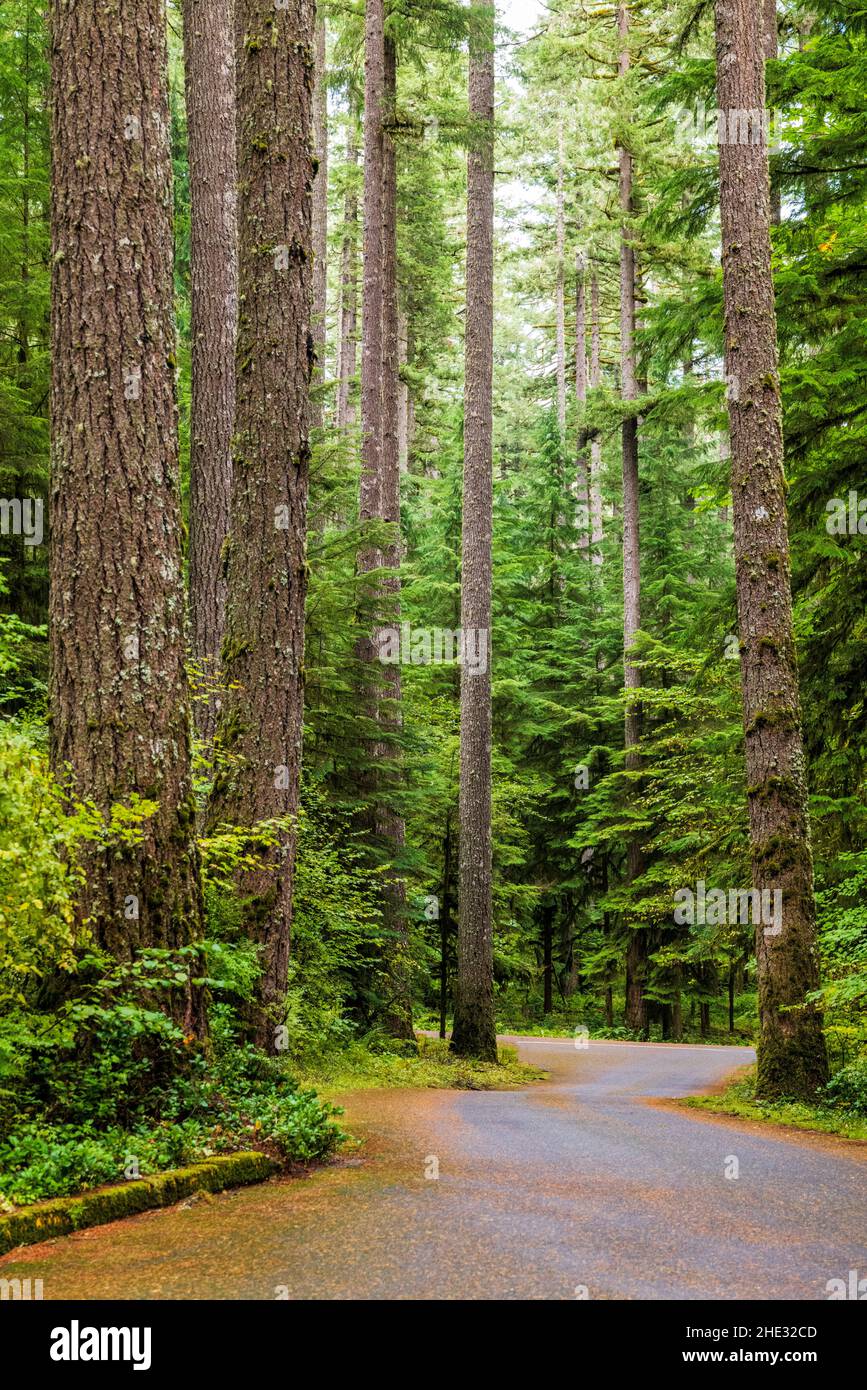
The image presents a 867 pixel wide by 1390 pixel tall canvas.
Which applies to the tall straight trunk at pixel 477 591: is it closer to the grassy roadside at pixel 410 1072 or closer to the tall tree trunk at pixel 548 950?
the grassy roadside at pixel 410 1072

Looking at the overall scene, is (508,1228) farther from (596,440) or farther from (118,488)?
(596,440)

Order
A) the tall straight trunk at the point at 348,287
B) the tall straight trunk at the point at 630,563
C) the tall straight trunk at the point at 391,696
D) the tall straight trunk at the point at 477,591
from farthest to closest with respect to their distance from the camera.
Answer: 1. the tall straight trunk at the point at 348,287
2. the tall straight trunk at the point at 630,563
3. the tall straight trunk at the point at 391,696
4. the tall straight trunk at the point at 477,591

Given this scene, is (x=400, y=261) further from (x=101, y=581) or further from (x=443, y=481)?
(x=101, y=581)

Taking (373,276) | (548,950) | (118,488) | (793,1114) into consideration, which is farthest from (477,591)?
(548,950)

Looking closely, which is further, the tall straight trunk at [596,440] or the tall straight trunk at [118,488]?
the tall straight trunk at [596,440]

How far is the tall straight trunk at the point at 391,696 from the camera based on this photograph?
53.1 feet

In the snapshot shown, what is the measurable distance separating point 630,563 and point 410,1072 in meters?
15.6

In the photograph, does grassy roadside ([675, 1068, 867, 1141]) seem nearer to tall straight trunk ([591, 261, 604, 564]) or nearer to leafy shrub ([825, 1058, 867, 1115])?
leafy shrub ([825, 1058, 867, 1115])

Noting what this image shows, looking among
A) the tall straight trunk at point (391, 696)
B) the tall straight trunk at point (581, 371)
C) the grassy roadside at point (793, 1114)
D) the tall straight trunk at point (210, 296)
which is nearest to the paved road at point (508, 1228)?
the grassy roadside at point (793, 1114)

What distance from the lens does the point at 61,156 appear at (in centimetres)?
615

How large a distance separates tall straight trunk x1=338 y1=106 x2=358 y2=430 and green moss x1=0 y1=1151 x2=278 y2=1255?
2979 cm

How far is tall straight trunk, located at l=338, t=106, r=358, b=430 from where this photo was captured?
34.2 meters

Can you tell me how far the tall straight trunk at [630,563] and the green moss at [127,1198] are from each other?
1922 cm

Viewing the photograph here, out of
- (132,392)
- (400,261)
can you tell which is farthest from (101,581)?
(400,261)
